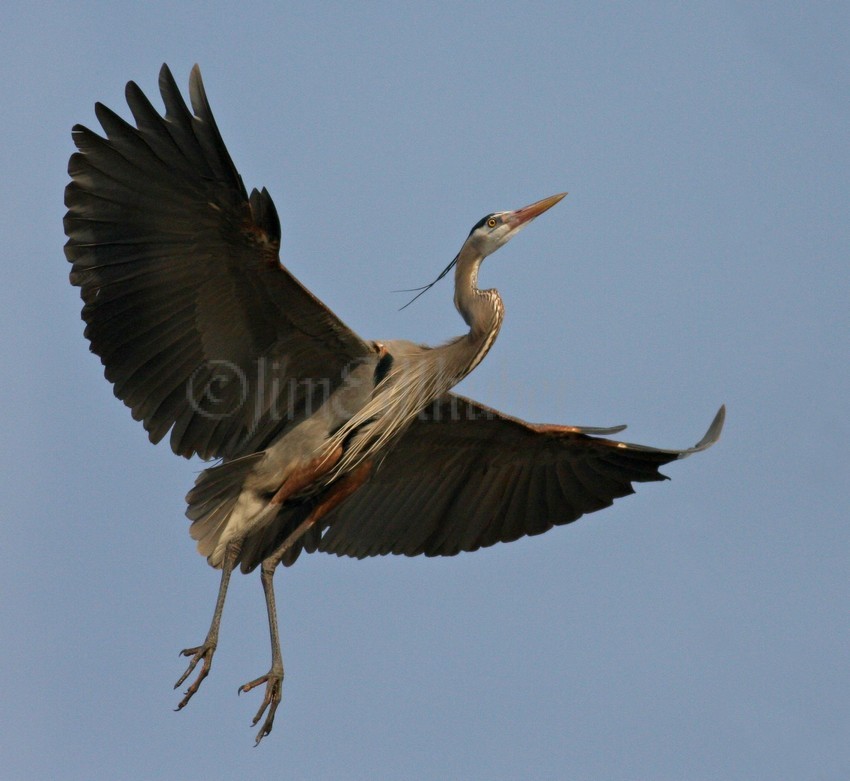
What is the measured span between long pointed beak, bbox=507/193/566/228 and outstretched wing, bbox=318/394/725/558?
144 centimetres

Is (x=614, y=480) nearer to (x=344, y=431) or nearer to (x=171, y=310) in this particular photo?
(x=344, y=431)

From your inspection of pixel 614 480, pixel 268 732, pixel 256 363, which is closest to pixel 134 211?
pixel 256 363

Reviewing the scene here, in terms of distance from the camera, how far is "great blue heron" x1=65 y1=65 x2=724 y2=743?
9.17 meters

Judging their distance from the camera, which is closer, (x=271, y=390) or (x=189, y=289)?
(x=189, y=289)

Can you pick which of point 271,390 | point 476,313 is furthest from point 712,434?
point 271,390

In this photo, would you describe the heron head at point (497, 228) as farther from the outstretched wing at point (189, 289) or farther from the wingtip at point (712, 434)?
the wingtip at point (712, 434)

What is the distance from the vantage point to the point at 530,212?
10.7 meters

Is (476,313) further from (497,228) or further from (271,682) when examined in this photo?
(271,682)

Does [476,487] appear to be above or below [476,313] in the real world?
below

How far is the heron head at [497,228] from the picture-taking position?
414 inches

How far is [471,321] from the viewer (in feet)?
33.7

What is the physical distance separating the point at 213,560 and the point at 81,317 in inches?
69.6

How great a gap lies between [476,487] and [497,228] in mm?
2061

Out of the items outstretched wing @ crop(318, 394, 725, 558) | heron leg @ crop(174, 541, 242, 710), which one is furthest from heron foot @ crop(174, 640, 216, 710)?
outstretched wing @ crop(318, 394, 725, 558)
